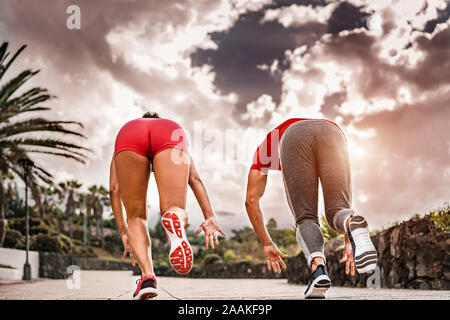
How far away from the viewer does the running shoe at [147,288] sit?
297 cm

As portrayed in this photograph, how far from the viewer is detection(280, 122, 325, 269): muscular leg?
304cm

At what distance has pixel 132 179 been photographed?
10.9 ft

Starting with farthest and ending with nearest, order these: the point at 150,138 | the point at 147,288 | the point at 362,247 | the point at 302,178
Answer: the point at 150,138
the point at 302,178
the point at 147,288
the point at 362,247

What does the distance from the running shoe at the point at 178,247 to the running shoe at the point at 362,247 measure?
37.1 inches

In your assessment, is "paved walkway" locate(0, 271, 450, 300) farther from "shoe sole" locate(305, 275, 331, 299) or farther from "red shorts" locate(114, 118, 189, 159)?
"red shorts" locate(114, 118, 189, 159)

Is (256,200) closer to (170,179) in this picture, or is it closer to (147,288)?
(170,179)

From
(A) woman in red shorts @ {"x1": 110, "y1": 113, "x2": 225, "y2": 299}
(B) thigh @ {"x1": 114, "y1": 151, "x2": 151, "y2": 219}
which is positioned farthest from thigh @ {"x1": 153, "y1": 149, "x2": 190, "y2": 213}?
(B) thigh @ {"x1": 114, "y1": 151, "x2": 151, "y2": 219}

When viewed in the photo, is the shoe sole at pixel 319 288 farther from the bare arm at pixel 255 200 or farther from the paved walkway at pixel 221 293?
the bare arm at pixel 255 200

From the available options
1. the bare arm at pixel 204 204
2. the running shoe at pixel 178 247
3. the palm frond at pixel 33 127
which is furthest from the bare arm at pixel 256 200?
the palm frond at pixel 33 127

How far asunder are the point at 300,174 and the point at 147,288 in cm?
120

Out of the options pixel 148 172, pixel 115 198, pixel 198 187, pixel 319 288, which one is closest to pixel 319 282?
pixel 319 288
